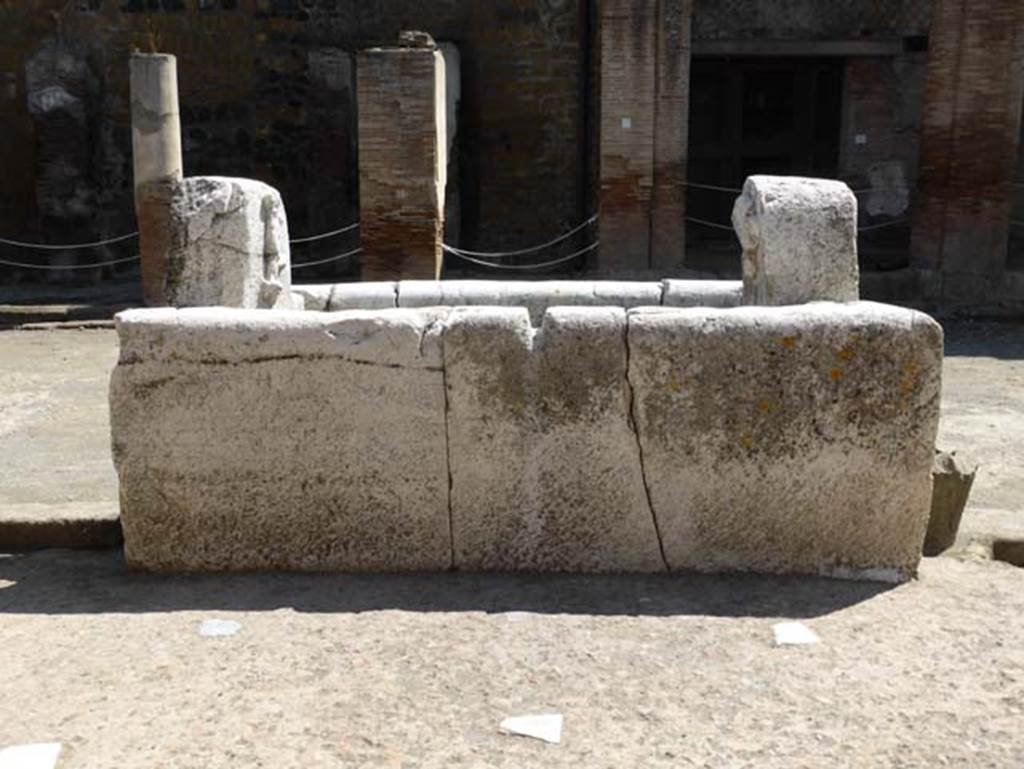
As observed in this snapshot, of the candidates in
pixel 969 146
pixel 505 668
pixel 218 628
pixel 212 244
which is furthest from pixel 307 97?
pixel 505 668

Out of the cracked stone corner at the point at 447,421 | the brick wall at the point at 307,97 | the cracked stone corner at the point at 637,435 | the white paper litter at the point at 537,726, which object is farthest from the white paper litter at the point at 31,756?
the brick wall at the point at 307,97

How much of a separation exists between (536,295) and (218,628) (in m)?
2.30

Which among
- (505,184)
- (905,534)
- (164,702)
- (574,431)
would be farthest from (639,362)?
(505,184)

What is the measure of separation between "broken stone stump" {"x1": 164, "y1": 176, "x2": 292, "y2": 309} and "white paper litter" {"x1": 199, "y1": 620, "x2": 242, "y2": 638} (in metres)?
1.17

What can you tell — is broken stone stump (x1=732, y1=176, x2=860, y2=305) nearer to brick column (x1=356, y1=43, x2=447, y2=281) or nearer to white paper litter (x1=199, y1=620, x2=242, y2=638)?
white paper litter (x1=199, y1=620, x2=242, y2=638)

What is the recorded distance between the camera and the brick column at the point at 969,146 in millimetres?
10367

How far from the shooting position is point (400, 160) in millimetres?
10172

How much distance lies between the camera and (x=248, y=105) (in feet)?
44.2

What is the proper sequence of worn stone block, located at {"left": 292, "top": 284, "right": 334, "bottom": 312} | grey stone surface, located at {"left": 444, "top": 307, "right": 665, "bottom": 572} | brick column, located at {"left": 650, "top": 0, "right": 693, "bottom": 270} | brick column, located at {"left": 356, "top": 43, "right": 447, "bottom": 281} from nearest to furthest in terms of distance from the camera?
1. grey stone surface, located at {"left": 444, "top": 307, "right": 665, "bottom": 572}
2. worn stone block, located at {"left": 292, "top": 284, "right": 334, "bottom": 312}
3. brick column, located at {"left": 356, "top": 43, "right": 447, "bottom": 281}
4. brick column, located at {"left": 650, "top": 0, "right": 693, "bottom": 270}

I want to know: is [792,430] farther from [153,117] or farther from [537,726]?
[153,117]

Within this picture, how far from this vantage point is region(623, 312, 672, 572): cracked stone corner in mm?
3791

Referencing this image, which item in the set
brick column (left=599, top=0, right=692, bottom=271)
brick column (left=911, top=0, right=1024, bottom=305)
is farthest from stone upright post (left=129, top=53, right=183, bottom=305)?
brick column (left=911, top=0, right=1024, bottom=305)

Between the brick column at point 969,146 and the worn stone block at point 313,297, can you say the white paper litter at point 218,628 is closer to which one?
the worn stone block at point 313,297

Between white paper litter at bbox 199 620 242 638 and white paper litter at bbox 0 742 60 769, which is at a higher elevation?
white paper litter at bbox 199 620 242 638
